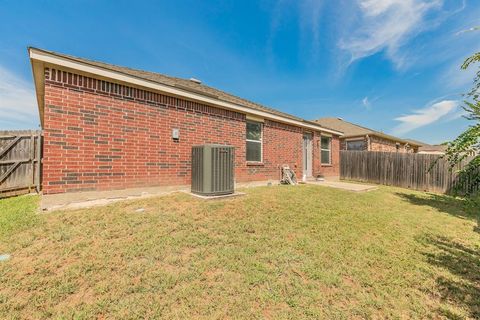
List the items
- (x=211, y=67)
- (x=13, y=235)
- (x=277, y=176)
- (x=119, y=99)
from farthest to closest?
(x=211, y=67), (x=277, y=176), (x=119, y=99), (x=13, y=235)

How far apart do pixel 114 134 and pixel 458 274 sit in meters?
6.87

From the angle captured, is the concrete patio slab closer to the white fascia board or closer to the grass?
the grass

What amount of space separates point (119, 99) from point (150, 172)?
79.3 inches

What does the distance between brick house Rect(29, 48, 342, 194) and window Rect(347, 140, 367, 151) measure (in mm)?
13323

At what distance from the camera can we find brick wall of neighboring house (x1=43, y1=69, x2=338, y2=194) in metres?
4.40

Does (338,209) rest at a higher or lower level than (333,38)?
lower

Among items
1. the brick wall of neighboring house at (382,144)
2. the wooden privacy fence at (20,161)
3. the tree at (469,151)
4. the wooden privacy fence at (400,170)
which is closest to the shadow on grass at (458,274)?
the tree at (469,151)

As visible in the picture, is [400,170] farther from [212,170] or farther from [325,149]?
[212,170]

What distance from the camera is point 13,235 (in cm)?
316

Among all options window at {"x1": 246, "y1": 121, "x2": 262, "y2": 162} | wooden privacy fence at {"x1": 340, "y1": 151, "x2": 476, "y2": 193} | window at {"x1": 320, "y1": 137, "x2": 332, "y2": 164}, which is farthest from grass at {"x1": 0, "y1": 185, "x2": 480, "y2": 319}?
wooden privacy fence at {"x1": 340, "y1": 151, "x2": 476, "y2": 193}

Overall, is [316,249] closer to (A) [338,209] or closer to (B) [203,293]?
(B) [203,293]

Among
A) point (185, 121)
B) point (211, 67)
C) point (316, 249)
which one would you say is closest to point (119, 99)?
point (185, 121)

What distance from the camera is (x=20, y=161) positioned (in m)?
6.81

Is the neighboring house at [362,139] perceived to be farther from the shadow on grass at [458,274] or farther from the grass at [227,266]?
the shadow on grass at [458,274]
